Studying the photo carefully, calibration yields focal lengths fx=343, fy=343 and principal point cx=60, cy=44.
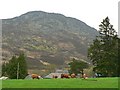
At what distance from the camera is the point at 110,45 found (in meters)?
77.3

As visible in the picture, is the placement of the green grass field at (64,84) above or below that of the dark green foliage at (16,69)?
Answer: above

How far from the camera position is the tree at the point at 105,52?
2899 inches

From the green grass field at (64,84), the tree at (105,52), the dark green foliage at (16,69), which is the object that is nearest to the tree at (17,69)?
the dark green foliage at (16,69)

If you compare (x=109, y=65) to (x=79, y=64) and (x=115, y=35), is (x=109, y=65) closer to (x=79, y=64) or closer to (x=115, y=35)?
(x=115, y=35)

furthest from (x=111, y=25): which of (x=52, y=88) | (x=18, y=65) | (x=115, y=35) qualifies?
(x=52, y=88)

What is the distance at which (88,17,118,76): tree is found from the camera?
7362cm

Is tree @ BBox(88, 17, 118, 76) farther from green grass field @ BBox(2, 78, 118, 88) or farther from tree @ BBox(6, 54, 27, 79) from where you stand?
green grass field @ BBox(2, 78, 118, 88)

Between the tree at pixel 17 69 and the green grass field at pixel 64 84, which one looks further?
the tree at pixel 17 69

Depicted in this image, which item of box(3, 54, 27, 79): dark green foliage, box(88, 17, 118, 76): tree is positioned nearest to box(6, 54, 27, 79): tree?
box(3, 54, 27, 79): dark green foliage

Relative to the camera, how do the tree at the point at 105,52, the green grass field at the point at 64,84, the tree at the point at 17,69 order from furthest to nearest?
1. the tree at the point at 17,69
2. the tree at the point at 105,52
3. the green grass field at the point at 64,84

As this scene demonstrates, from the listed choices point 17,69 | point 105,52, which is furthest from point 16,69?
point 105,52

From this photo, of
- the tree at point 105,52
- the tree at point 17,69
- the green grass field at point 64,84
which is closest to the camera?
the green grass field at point 64,84

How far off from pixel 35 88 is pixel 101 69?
59.0 metres

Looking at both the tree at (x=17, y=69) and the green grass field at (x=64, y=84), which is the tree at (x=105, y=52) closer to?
the tree at (x=17, y=69)
